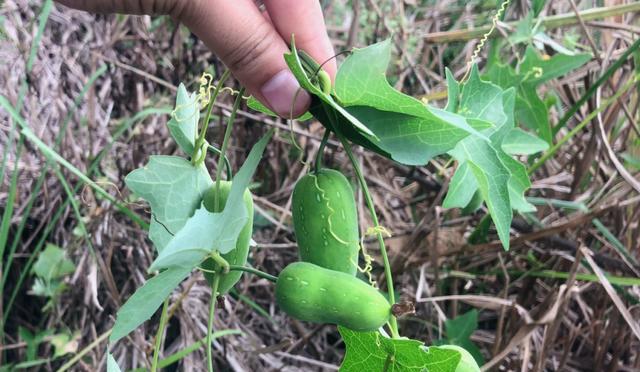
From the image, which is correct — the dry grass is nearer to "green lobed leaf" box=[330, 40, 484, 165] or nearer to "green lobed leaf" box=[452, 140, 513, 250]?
"green lobed leaf" box=[452, 140, 513, 250]

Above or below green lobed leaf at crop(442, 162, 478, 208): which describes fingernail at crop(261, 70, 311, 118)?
above

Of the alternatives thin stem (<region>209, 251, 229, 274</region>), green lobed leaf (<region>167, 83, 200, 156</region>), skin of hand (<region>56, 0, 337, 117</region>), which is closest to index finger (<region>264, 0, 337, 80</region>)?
skin of hand (<region>56, 0, 337, 117</region>)

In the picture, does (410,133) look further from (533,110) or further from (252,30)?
(533,110)

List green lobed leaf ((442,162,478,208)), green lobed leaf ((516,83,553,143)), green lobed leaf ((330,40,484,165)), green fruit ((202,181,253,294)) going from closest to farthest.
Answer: green lobed leaf ((330,40,484,165)) → green fruit ((202,181,253,294)) → green lobed leaf ((442,162,478,208)) → green lobed leaf ((516,83,553,143))

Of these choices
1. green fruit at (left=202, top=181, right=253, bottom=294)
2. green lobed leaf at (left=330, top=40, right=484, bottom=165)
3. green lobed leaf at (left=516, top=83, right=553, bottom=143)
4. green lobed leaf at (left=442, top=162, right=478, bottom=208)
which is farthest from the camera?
green lobed leaf at (left=516, top=83, right=553, bottom=143)

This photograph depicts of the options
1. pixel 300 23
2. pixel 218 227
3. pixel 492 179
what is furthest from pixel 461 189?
pixel 218 227

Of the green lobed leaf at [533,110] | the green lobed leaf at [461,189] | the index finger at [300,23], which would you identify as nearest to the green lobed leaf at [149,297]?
the index finger at [300,23]
